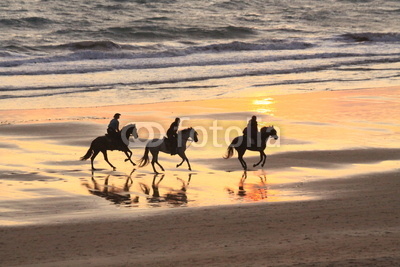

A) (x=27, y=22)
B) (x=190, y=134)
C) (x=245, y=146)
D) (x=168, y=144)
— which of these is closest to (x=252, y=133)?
(x=245, y=146)

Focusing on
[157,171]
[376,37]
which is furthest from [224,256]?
[376,37]

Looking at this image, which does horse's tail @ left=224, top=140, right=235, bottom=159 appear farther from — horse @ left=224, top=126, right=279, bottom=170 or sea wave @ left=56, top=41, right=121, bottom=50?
sea wave @ left=56, top=41, right=121, bottom=50

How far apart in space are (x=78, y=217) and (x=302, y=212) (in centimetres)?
410

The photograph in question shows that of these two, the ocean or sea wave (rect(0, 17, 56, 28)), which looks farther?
sea wave (rect(0, 17, 56, 28))

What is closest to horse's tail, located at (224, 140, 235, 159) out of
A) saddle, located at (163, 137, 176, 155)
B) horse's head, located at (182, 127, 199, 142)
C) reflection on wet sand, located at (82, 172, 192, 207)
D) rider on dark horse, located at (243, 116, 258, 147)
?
rider on dark horse, located at (243, 116, 258, 147)

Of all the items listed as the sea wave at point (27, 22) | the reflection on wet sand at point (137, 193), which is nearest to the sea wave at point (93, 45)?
the sea wave at point (27, 22)

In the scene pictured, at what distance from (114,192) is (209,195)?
2.08 meters

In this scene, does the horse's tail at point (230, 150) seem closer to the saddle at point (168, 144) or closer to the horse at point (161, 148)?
the horse at point (161, 148)

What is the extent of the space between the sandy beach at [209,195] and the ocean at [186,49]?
607cm

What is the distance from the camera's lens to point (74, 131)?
25.1 metres

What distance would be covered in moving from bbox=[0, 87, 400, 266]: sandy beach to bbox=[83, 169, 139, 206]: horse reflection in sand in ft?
0.08

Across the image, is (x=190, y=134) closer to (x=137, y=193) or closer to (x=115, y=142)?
(x=115, y=142)

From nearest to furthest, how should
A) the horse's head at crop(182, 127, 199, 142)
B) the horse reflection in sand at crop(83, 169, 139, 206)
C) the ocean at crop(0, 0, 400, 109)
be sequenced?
the horse reflection in sand at crop(83, 169, 139, 206) < the horse's head at crop(182, 127, 199, 142) < the ocean at crop(0, 0, 400, 109)

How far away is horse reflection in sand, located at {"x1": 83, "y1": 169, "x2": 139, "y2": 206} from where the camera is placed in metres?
16.9
